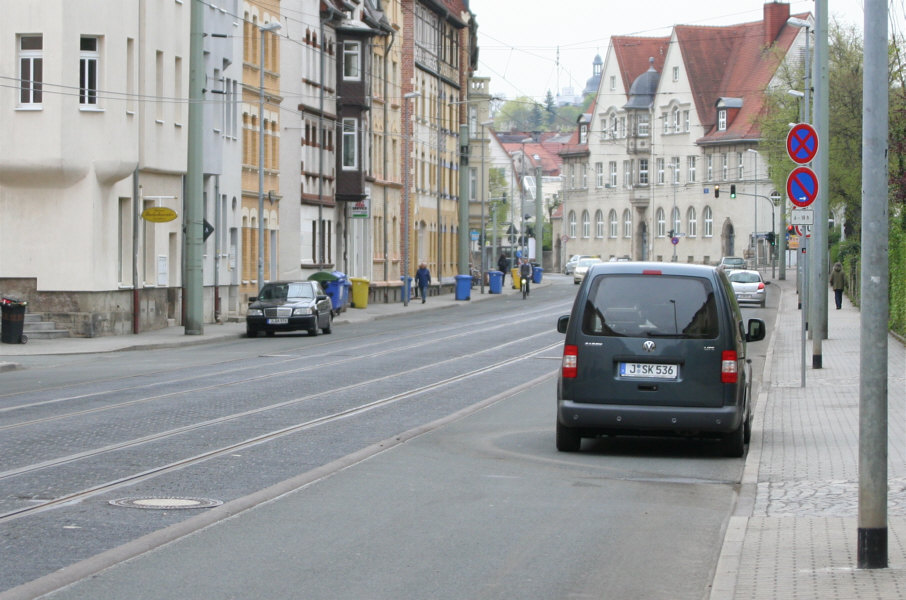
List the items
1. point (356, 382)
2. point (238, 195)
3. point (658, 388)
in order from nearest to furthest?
point (658, 388), point (356, 382), point (238, 195)

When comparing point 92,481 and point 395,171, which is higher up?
point 395,171

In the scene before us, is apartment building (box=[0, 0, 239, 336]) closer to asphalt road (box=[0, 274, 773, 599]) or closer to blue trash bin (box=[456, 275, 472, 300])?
asphalt road (box=[0, 274, 773, 599])

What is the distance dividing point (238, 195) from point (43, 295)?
15.0 m

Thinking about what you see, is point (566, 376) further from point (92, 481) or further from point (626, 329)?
point (92, 481)

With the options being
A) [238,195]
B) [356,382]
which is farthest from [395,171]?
[356,382]

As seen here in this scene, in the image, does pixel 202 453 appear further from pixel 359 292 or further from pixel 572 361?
pixel 359 292

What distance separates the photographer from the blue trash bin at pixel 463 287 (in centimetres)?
7431

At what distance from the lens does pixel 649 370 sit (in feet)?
45.8

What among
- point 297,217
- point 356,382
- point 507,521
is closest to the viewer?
point 507,521

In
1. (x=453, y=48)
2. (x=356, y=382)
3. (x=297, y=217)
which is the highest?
(x=453, y=48)

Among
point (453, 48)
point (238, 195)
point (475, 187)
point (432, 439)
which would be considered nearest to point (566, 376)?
point (432, 439)

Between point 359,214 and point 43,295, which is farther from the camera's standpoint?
point 359,214

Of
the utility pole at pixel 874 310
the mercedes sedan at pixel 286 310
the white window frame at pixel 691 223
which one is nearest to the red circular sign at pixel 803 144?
the utility pole at pixel 874 310

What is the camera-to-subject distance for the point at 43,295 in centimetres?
3722
